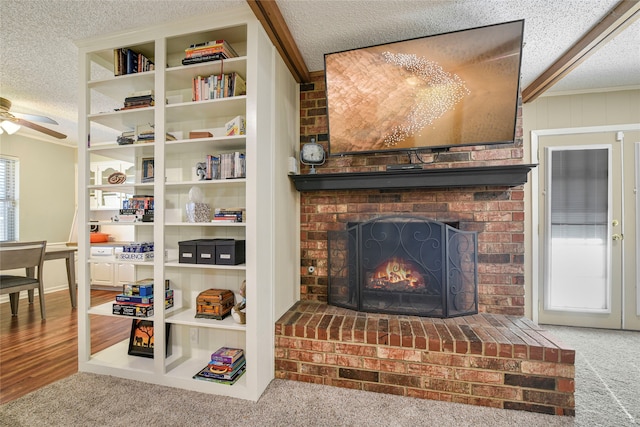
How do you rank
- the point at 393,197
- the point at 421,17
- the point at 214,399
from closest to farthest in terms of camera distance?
the point at 214,399 < the point at 421,17 < the point at 393,197

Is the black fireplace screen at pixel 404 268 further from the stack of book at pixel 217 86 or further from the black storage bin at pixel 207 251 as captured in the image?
the stack of book at pixel 217 86

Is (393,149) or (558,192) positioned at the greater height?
(393,149)

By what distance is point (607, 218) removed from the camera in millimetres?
2701

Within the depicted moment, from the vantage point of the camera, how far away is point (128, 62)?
1.99 m

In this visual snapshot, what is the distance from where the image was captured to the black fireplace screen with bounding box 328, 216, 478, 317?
207cm

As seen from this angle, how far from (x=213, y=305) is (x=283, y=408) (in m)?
0.77

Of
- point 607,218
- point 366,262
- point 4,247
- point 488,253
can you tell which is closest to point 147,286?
point 366,262

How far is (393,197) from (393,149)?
0.40m

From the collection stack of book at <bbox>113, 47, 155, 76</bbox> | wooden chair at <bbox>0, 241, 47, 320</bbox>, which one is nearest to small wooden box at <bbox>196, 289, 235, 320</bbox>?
stack of book at <bbox>113, 47, 155, 76</bbox>

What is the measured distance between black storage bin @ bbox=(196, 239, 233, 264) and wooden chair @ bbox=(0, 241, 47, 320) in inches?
102

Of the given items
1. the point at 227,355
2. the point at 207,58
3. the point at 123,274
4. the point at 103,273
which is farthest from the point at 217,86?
the point at 103,273

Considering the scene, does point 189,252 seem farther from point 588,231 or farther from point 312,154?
point 588,231

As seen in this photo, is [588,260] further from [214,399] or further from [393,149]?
[214,399]

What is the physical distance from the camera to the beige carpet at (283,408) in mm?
1518
